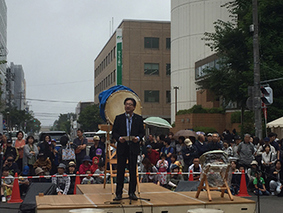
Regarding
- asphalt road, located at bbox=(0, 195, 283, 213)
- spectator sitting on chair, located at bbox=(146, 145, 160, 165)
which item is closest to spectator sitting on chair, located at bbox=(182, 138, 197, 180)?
spectator sitting on chair, located at bbox=(146, 145, 160, 165)

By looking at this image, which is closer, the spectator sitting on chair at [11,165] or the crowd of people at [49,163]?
the crowd of people at [49,163]

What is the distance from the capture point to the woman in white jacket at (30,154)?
16219mm

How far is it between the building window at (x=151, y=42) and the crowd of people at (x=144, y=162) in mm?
55776

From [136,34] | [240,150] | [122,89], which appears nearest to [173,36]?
[136,34]

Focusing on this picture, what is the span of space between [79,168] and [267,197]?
21.0 feet

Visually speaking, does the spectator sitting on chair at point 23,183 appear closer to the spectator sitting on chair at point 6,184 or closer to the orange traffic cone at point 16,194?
the spectator sitting on chair at point 6,184

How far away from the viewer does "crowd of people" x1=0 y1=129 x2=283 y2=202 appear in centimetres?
1477

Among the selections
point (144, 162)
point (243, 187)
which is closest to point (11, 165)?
point (144, 162)

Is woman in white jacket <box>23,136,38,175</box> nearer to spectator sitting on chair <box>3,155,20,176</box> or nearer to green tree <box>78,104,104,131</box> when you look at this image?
spectator sitting on chair <box>3,155,20,176</box>

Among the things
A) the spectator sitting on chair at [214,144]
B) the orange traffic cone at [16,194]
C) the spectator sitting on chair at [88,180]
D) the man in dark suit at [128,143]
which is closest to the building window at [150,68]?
the spectator sitting on chair at [214,144]

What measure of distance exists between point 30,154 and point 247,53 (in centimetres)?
1795

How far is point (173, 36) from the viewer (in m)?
61.1

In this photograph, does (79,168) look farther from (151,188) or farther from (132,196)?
(132,196)

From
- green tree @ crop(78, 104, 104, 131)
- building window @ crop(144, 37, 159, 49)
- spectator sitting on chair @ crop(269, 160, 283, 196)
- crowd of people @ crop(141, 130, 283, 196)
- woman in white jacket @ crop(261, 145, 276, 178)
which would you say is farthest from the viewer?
green tree @ crop(78, 104, 104, 131)
